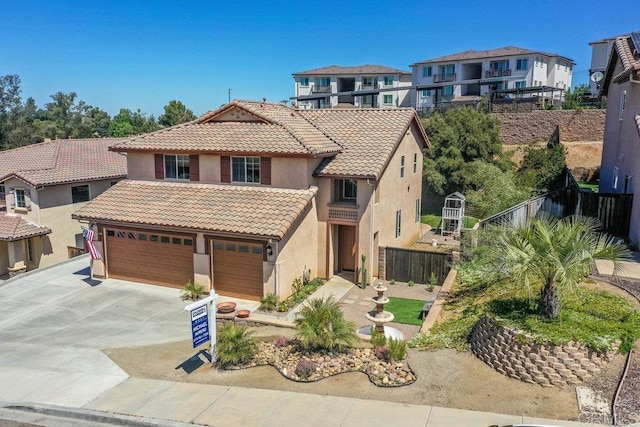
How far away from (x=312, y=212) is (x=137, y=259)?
728 cm

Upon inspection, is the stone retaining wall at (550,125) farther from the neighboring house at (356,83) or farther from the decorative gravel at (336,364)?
the decorative gravel at (336,364)

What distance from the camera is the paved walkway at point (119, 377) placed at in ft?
32.4

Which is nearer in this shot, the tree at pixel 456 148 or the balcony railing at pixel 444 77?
the tree at pixel 456 148

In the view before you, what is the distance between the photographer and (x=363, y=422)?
9.55 metres

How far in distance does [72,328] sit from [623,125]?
23304mm

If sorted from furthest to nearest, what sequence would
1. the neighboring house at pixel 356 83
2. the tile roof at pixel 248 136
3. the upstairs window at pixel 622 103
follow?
the neighboring house at pixel 356 83
the upstairs window at pixel 622 103
the tile roof at pixel 248 136

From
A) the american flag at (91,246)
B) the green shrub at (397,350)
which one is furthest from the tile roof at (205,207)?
the green shrub at (397,350)

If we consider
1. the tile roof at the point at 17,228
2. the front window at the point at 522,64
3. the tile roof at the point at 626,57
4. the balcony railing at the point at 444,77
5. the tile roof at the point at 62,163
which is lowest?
the tile roof at the point at 17,228

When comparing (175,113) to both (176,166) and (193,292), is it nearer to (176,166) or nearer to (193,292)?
(176,166)

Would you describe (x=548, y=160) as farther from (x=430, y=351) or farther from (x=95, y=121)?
(x=95, y=121)

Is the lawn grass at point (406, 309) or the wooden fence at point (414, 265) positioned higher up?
the wooden fence at point (414, 265)

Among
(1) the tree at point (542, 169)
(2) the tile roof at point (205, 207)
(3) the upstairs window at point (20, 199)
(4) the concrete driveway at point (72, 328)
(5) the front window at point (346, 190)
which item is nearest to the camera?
(4) the concrete driveway at point (72, 328)

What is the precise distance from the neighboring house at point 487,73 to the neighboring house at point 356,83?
12.6 ft

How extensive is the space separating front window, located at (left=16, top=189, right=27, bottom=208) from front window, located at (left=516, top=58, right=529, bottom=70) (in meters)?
52.1
